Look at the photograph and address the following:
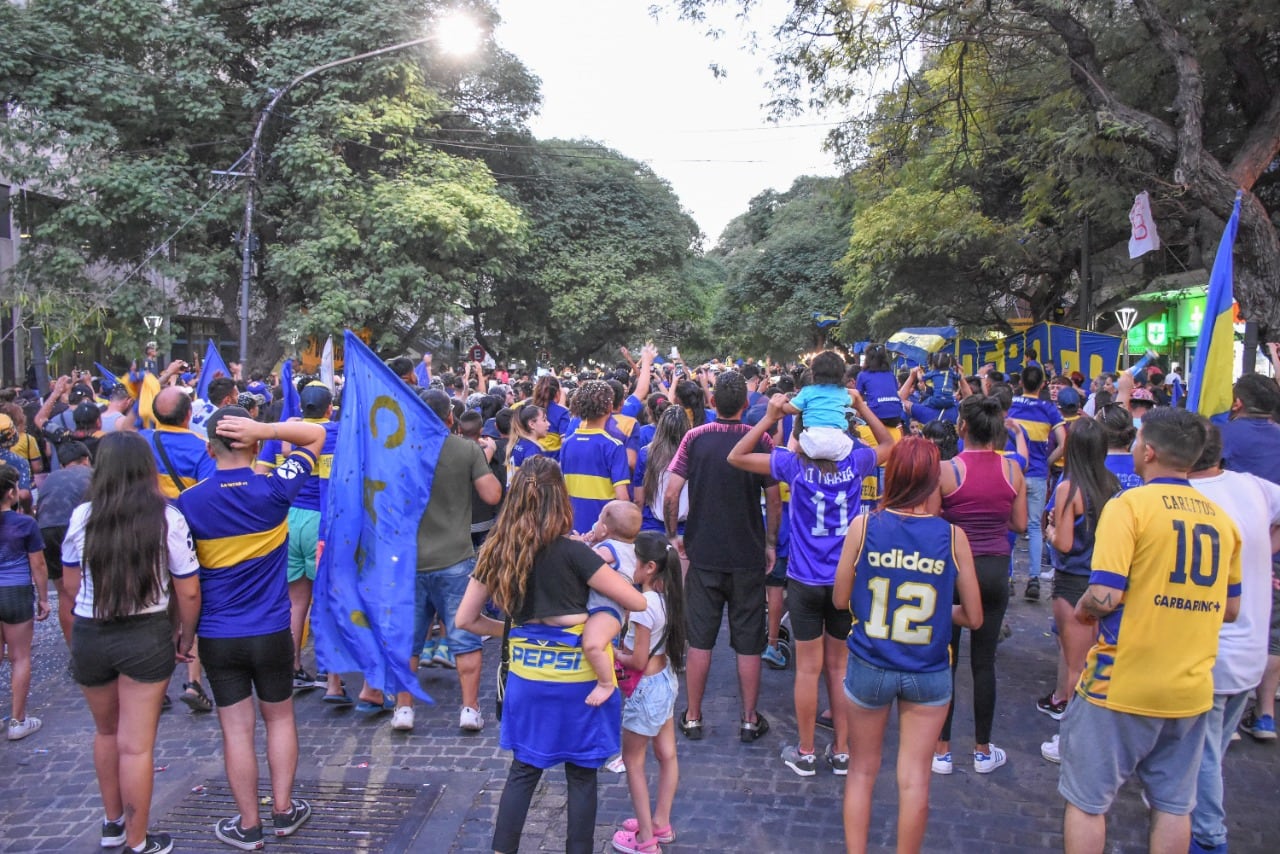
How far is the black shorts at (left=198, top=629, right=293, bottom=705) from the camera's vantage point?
414cm

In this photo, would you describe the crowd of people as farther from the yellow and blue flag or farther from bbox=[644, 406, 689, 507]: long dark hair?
the yellow and blue flag

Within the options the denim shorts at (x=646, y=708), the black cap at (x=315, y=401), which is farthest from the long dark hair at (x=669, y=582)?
the black cap at (x=315, y=401)

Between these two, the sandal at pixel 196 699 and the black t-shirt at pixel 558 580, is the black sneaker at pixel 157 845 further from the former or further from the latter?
the black t-shirt at pixel 558 580

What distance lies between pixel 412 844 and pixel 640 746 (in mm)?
1237

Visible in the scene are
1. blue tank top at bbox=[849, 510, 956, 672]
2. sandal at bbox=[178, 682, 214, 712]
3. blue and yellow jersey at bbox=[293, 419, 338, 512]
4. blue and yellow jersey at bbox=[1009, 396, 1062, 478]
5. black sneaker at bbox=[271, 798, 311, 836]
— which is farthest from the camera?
blue and yellow jersey at bbox=[1009, 396, 1062, 478]

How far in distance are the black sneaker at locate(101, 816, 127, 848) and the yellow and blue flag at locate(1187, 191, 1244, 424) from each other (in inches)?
228

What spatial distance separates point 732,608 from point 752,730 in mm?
759

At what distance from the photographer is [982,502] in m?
4.87

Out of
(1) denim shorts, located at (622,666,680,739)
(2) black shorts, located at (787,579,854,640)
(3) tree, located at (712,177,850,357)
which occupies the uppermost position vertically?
(3) tree, located at (712,177,850,357)

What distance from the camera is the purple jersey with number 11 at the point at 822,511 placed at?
475 centimetres

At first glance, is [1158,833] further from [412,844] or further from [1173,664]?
[412,844]

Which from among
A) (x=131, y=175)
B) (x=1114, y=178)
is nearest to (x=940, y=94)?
(x=1114, y=178)

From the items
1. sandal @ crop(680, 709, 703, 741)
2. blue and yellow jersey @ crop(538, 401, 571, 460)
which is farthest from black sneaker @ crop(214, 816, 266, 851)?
blue and yellow jersey @ crop(538, 401, 571, 460)

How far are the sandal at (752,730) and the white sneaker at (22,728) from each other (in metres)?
4.43
